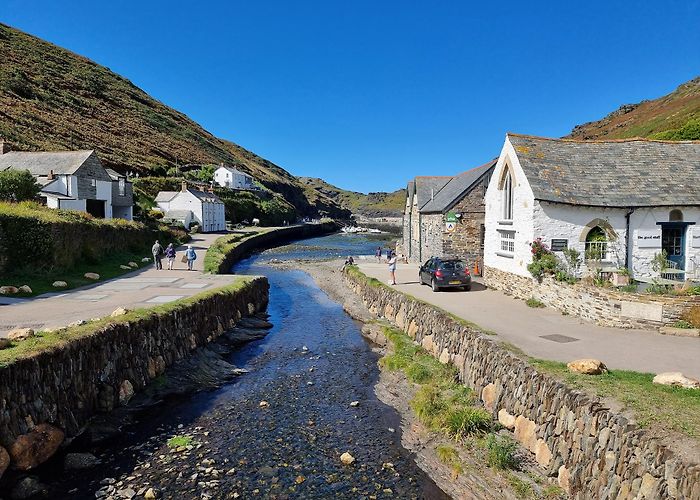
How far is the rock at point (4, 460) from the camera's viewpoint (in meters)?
8.71

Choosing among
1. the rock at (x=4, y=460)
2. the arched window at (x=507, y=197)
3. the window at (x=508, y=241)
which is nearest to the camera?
the rock at (x=4, y=460)

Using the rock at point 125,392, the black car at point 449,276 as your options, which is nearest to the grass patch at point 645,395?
the rock at point 125,392

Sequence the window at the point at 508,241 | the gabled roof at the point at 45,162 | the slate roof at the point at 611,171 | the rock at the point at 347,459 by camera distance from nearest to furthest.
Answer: the rock at the point at 347,459
the slate roof at the point at 611,171
the window at the point at 508,241
the gabled roof at the point at 45,162

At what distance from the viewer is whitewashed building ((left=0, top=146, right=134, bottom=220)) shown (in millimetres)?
41062

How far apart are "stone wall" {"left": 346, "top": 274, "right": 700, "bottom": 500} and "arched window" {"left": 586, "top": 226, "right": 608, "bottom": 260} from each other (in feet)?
26.1

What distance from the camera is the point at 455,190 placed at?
1355 inches

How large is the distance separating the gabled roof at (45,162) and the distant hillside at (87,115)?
81.6 feet

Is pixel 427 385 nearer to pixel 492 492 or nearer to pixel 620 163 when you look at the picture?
pixel 492 492

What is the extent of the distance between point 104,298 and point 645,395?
18945mm

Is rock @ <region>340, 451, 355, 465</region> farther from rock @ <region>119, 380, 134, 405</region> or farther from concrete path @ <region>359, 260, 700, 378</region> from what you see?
rock @ <region>119, 380, 134, 405</region>

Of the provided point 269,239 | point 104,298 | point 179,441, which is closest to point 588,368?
point 179,441

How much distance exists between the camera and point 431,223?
3494 centimetres

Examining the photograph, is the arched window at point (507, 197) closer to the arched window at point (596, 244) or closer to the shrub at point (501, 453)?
the arched window at point (596, 244)

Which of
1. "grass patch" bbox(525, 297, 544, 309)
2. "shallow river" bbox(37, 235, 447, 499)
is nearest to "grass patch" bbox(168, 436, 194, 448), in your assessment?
"shallow river" bbox(37, 235, 447, 499)
